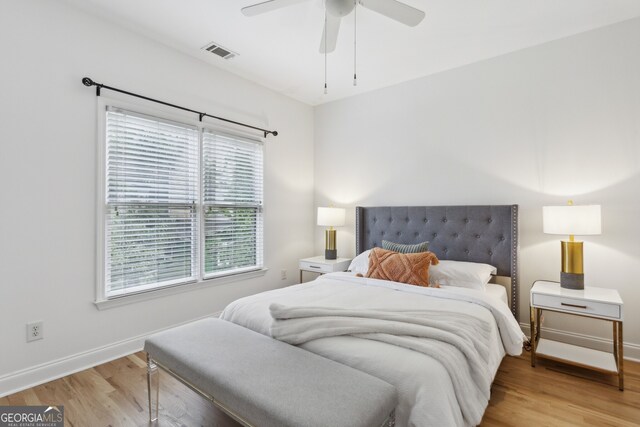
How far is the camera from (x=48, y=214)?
2203 millimetres

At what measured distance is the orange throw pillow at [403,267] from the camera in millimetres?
2600

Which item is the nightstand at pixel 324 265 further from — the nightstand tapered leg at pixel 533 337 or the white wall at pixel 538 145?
the nightstand tapered leg at pixel 533 337

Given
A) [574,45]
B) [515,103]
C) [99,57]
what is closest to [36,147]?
[99,57]

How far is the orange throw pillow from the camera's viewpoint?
2.60 m

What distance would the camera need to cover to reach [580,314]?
221 centimetres

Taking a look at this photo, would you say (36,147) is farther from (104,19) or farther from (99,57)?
(104,19)

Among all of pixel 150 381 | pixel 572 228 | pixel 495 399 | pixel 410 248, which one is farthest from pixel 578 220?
pixel 150 381

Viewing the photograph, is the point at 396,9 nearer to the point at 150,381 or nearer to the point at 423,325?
the point at 423,325

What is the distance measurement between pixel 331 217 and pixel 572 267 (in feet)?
7.53

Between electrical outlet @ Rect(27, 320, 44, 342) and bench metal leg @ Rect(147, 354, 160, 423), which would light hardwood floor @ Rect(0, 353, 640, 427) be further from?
electrical outlet @ Rect(27, 320, 44, 342)

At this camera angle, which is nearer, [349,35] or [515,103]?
[349,35]

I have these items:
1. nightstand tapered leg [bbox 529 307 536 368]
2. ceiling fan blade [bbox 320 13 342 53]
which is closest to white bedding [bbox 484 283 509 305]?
nightstand tapered leg [bbox 529 307 536 368]

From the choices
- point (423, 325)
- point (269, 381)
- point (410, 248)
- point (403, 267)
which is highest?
point (410, 248)

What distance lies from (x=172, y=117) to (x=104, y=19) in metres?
0.84
